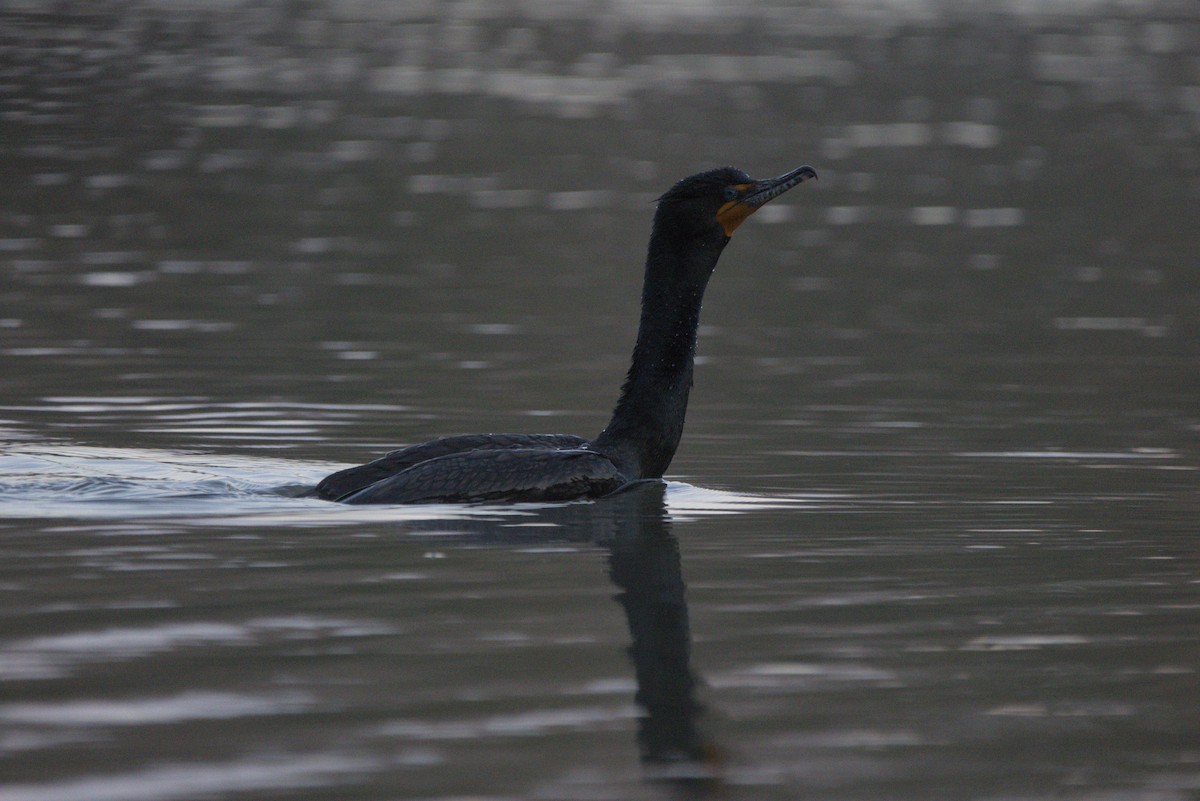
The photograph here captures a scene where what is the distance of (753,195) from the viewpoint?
1046 centimetres

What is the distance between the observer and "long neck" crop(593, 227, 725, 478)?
10719 millimetres

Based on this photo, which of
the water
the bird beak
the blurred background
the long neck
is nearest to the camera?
the water

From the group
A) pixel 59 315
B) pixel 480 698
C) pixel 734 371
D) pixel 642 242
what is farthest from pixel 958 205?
pixel 480 698

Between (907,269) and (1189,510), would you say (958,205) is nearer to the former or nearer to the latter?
(907,269)

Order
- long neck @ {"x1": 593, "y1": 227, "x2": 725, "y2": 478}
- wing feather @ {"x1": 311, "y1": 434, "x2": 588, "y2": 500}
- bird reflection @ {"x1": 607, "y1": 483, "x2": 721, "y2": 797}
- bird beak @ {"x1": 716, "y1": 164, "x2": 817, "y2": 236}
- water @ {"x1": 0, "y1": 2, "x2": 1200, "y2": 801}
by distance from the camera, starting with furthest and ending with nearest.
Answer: long neck @ {"x1": 593, "y1": 227, "x2": 725, "y2": 478}, bird beak @ {"x1": 716, "y1": 164, "x2": 817, "y2": 236}, wing feather @ {"x1": 311, "y1": 434, "x2": 588, "y2": 500}, water @ {"x1": 0, "y1": 2, "x2": 1200, "y2": 801}, bird reflection @ {"x1": 607, "y1": 483, "x2": 721, "y2": 797}

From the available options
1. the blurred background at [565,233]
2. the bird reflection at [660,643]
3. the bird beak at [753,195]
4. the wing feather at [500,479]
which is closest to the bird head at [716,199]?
the bird beak at [753,195]

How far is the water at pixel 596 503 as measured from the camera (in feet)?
20.7

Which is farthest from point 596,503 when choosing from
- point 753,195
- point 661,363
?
point 753,195

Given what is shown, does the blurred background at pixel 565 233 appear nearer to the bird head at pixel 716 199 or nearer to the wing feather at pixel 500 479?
the wing feather at pixel 500 479

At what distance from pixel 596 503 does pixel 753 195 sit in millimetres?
1837

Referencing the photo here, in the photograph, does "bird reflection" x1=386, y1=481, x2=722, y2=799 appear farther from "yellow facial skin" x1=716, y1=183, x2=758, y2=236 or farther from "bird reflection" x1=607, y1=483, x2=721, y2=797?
"yellow facial skin" x1=716, y1=183, x2=758, y2=236

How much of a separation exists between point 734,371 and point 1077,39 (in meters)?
48.9

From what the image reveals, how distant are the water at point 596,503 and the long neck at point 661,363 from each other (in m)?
0.28

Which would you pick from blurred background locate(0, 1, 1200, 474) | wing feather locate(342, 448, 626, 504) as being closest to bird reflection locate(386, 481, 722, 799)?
wing feather locate(342, 448, 626, 504)
